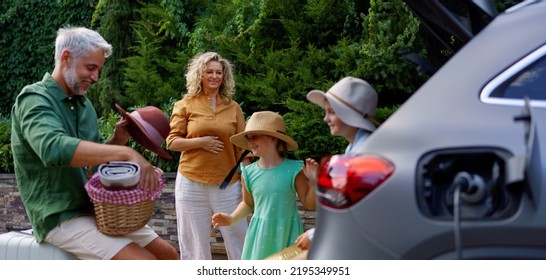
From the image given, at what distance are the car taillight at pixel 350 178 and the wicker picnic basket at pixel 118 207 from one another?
111 cm

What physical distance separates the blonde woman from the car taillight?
3.63 m

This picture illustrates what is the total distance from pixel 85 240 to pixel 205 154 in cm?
275

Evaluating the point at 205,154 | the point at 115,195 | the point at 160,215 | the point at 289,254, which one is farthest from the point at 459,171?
the point at 160,215

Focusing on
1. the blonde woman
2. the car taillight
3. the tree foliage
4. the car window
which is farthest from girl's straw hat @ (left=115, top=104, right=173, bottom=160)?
the tree foliage

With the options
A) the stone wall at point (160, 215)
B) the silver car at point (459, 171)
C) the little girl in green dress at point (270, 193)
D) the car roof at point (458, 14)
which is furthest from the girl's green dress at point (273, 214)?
the stone wall at point (160, 215)

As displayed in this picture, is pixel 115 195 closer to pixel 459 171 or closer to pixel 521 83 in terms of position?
pixel 459 171

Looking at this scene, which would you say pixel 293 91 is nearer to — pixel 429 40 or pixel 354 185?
pixel 429 40

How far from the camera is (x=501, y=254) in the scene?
298 centimetres

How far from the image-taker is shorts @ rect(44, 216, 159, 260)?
414cm

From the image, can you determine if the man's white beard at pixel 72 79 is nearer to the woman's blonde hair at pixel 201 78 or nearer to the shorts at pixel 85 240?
the shorts at pixel 85 240

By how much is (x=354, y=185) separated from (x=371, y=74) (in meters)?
5.77

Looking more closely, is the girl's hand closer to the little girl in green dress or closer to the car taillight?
the little girl in green dress

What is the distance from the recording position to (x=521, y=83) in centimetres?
314

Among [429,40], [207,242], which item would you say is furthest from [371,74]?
[207,242]
